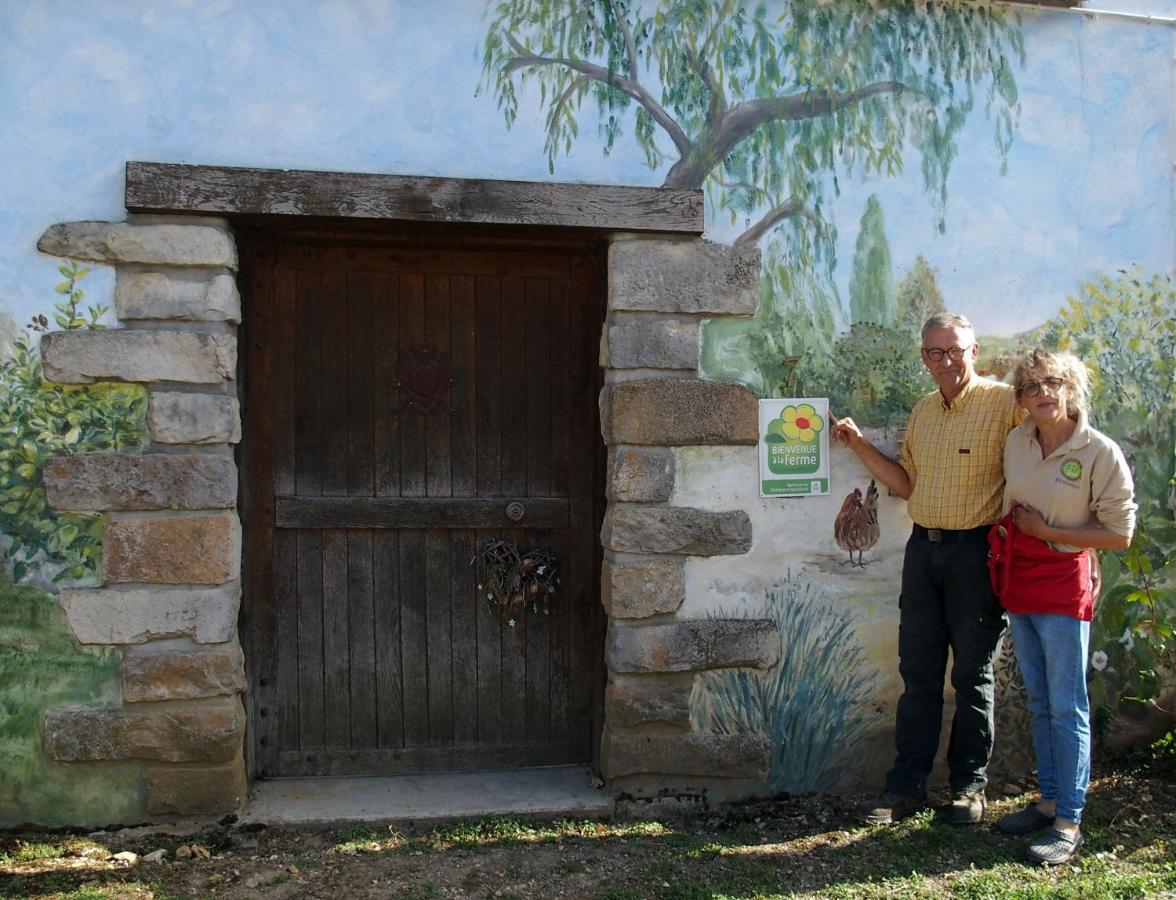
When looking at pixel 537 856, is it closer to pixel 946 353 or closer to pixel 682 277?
pixel 682 277

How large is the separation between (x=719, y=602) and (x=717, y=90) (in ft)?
6.20

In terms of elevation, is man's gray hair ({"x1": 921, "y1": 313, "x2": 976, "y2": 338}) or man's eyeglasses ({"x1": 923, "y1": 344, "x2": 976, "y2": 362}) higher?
man's gray hair ({"x1": 921, "y1": 313, "x2": 976, "y2": 338})

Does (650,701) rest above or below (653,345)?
below

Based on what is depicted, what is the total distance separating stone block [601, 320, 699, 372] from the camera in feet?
11.8

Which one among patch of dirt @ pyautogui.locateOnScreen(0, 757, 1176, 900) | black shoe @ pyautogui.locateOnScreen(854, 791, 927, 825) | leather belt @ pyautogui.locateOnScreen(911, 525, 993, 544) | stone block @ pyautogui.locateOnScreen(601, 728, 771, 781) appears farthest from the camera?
stone block @ pyautogui.locateOnScreen(601, 728, 771, 781)

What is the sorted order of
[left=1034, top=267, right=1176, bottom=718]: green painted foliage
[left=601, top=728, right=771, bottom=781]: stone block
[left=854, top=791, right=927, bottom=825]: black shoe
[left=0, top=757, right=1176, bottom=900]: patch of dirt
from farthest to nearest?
1. [left=1034, top=267, right=1176, bottom=718]: green painted foliage
2. [left=601, top=728, right=771, bottom=781]: stone block
3. [left=854, top=791, right=927, bottom=825]: black shoe
4. [left=0, top=757, right=1176, bottom=900]: patch of dirt

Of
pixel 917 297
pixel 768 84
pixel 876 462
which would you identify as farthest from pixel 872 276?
pixel 768 84

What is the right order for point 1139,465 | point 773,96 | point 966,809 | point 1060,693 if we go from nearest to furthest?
1. point 1060,693
2. point 966,809
3. point 773,96
4. point 1139,465

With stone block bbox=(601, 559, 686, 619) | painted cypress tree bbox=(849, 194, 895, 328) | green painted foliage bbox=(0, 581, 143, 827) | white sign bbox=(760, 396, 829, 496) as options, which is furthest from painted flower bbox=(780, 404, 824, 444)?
green painted foliage bbox=(0, 581, 143, 827)

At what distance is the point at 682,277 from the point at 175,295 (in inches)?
69.3

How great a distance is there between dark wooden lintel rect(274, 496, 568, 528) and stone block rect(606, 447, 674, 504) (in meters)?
0.39

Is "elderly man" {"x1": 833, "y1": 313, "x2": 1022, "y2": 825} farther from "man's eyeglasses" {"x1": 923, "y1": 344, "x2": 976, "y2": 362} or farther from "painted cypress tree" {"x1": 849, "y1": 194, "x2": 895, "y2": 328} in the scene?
"painted cypress tree" {"x1": 849, "y1": 194, "x2": 895, "y2": 328}

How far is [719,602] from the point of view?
12.1 feet

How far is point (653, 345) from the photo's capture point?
11.8 feet
